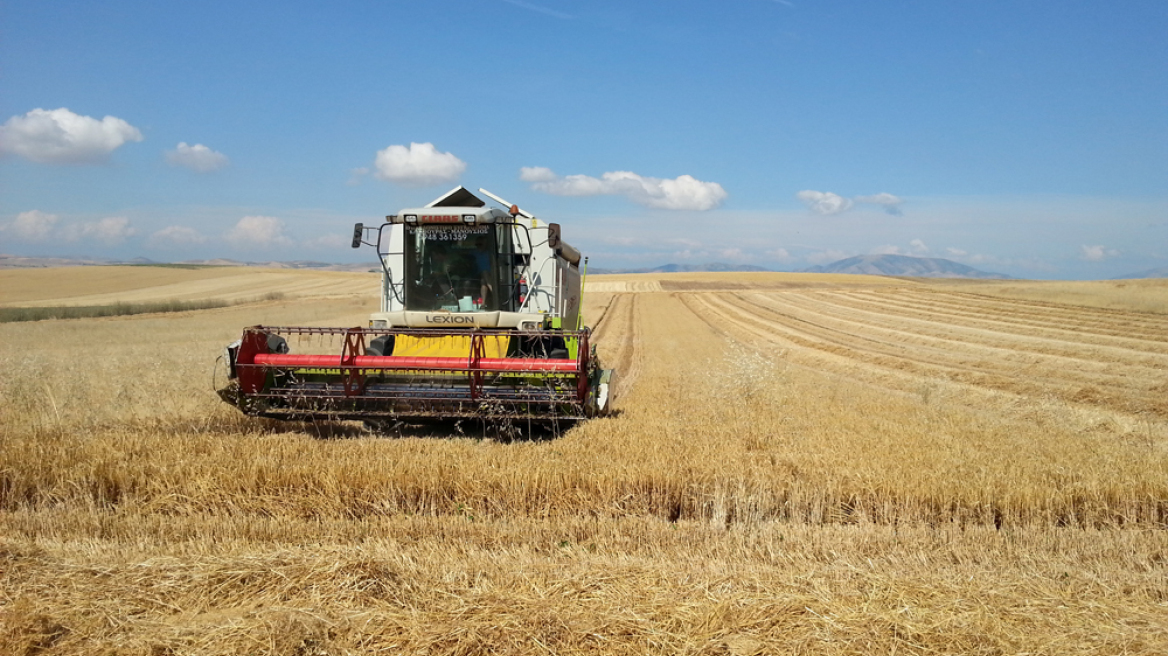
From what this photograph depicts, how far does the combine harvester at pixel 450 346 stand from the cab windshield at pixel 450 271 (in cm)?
1

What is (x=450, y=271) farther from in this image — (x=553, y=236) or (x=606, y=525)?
(x=606, y=525)

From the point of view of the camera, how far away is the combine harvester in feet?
25.3

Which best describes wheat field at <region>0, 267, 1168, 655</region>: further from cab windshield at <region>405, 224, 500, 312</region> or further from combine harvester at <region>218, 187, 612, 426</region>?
cab windshield at <region>405, 224, 500, 312</region>

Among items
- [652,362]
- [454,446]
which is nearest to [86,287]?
[652,362]

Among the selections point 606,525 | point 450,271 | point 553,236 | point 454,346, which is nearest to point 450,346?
point 454,346

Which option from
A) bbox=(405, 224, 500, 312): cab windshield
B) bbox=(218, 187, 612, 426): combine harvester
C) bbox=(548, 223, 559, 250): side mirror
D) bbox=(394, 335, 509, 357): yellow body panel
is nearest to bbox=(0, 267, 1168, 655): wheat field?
bbox=(218, 187, 612, 426): combine harvester

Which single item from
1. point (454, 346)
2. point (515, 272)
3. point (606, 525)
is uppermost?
point (515, 272)

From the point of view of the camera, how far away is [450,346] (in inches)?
337

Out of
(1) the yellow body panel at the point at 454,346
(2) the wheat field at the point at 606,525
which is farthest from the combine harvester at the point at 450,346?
(2) the wheat field at the point at 606,525

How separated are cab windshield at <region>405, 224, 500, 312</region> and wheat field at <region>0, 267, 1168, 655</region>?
1949mm

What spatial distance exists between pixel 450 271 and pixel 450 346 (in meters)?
1.47

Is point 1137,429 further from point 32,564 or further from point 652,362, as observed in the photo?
point 32,564

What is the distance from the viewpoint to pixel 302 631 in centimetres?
318

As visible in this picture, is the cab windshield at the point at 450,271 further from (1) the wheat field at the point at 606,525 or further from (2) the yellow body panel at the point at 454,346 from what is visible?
(1) the wheat field at the point at 606,525
